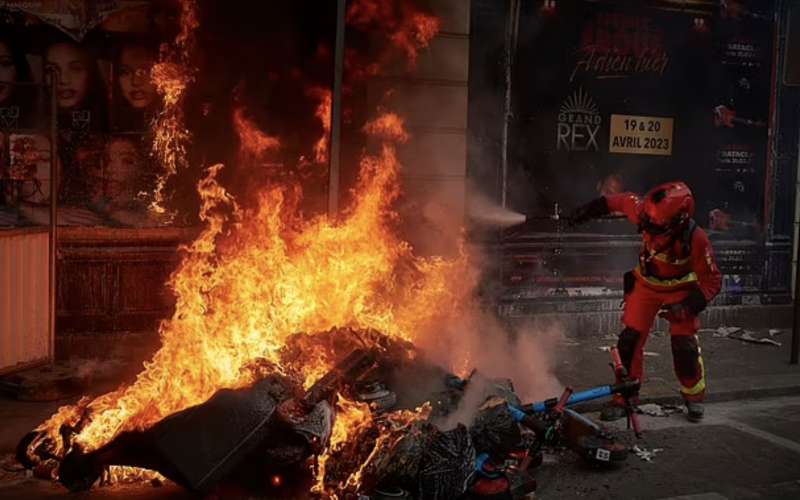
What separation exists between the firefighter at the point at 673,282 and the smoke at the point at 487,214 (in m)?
2.30

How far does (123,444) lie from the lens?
4.63 metres

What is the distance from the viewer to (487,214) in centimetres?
927

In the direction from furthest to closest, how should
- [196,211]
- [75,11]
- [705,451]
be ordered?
[196,211] → [75,11] → [705,451]

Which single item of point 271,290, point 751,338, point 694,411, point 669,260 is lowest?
point 694,411

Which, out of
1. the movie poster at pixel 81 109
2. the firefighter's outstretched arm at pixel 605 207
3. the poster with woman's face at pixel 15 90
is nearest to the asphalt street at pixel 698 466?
the firefighter's outstretched arm at pixel 605 207

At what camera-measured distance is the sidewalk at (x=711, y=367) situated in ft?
24.9

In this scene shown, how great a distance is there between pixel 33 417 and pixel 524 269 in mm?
5619

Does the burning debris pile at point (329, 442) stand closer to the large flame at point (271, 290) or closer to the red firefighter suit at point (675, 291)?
the large flame at point (271, 290)

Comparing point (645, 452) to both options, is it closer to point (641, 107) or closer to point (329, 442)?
point (329, 442)

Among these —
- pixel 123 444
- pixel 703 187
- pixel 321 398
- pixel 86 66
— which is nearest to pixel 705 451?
pixel 321 398

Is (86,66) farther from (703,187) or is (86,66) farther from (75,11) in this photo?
(703,187)

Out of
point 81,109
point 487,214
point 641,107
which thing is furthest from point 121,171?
point 641,107

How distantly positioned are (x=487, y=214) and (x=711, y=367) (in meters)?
3.00

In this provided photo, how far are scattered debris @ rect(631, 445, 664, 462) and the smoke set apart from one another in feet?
12.1
